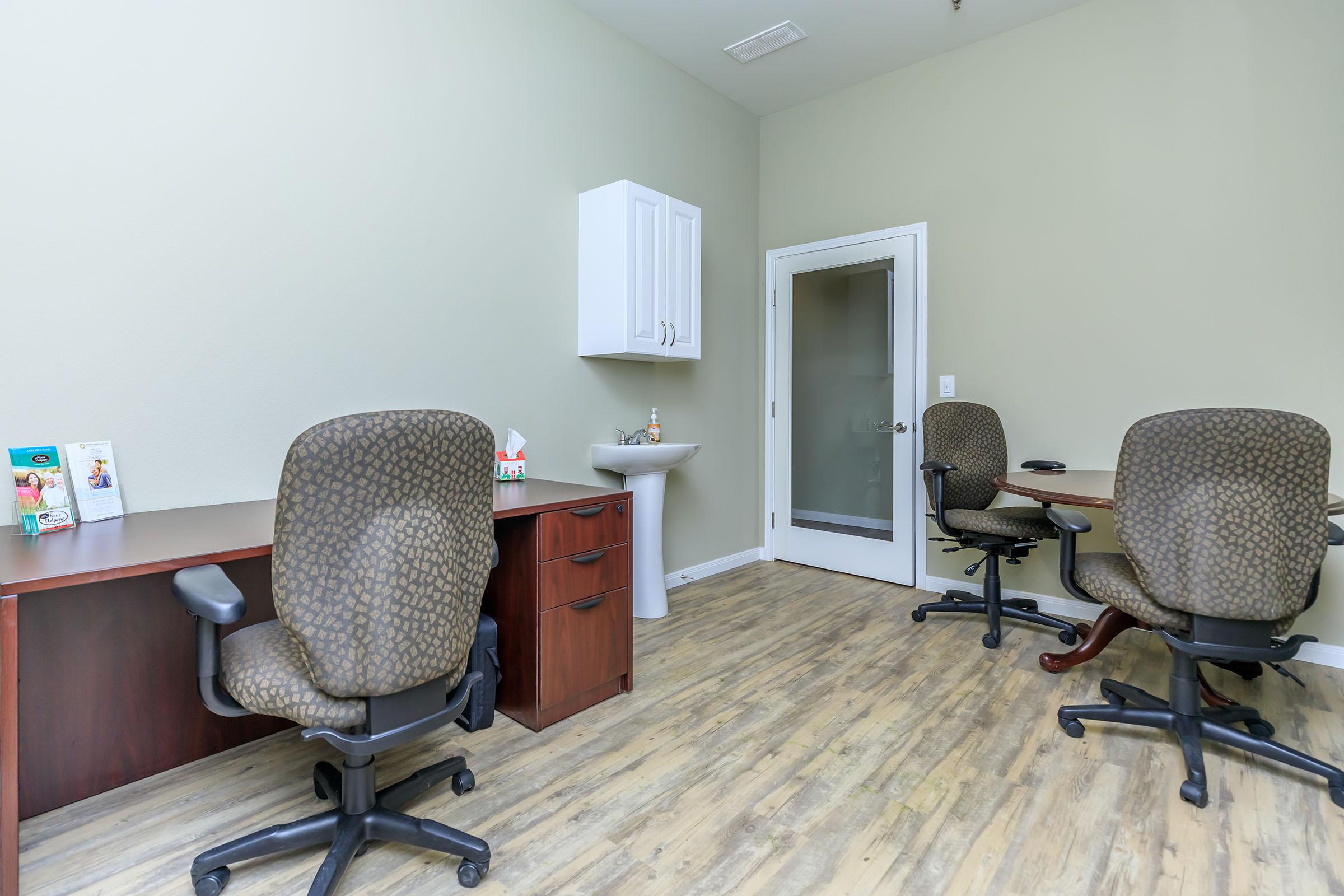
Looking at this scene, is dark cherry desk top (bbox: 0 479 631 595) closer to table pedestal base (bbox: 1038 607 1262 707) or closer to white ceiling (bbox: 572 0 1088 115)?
table pedestal base (bbox: 1038 607 1262 707)

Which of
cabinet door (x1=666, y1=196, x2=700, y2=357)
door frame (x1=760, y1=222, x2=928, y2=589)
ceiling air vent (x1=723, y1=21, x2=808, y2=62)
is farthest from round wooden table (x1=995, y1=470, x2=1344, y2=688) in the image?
ceiling air vent (x1=723, y1=21, x2=808, y2=62)

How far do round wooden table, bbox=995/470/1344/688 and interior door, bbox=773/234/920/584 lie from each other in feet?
3.41

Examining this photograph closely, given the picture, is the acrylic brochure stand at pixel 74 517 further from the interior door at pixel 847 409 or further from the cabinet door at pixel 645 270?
the interior door at pixel 847 409

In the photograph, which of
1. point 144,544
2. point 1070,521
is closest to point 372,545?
point 144,544

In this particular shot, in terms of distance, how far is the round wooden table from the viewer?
7.21ft

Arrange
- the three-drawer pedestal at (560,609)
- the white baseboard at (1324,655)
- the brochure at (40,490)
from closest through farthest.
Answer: the brochure at (40,490), the three-drawer pedestal at (560,609), the white baseboard at (1324,655)

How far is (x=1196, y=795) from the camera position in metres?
1.66

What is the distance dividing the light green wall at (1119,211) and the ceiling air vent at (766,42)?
69 centimetres

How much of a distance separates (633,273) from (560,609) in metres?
1.63

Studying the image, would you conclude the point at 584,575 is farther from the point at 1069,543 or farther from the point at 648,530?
the point at 1069,543

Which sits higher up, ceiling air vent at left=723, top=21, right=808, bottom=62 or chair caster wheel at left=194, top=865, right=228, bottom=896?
ceiling air vent at left=723, top=21, right=808, bottom=62

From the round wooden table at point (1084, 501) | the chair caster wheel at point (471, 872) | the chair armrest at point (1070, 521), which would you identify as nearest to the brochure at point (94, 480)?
the chair caster wheel at point (471, 872)

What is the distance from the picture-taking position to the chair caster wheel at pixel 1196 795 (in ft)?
5.45

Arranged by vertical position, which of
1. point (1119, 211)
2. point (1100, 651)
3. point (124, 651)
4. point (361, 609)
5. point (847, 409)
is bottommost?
point (1100, 651)
